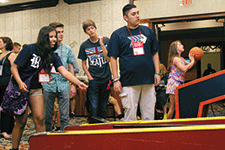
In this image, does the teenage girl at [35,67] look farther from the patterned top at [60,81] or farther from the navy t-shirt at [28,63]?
the patterned top at [60,81]

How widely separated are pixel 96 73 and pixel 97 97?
0.32m

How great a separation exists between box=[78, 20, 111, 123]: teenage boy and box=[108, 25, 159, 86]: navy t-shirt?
59 cm

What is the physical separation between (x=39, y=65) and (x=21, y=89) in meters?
0.29

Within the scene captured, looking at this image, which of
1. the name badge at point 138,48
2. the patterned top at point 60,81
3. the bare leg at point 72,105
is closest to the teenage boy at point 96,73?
the patterned top at point 60,81

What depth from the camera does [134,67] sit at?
2.28 meters

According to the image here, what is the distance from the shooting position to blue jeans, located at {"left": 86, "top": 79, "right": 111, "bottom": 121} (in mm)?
2967

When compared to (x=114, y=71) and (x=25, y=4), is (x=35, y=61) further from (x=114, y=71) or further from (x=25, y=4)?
(x=25, y=4)

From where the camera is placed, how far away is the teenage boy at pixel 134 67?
2289 mm

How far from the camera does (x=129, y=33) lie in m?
2.40

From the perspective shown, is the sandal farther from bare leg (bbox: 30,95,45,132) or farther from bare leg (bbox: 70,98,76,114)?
bare leg (bbox: 70,98,76,114)

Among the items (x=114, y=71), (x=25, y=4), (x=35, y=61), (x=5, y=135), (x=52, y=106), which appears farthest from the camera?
(x=25, y=4)

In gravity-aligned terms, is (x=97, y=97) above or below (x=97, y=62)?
below

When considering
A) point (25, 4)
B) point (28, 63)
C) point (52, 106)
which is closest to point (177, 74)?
point (52, 106)

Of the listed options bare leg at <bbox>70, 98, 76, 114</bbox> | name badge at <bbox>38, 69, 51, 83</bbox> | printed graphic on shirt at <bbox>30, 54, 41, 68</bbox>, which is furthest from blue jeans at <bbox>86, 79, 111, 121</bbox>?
bare leg at <bbox>70, 98, 76, 114</bbox>
